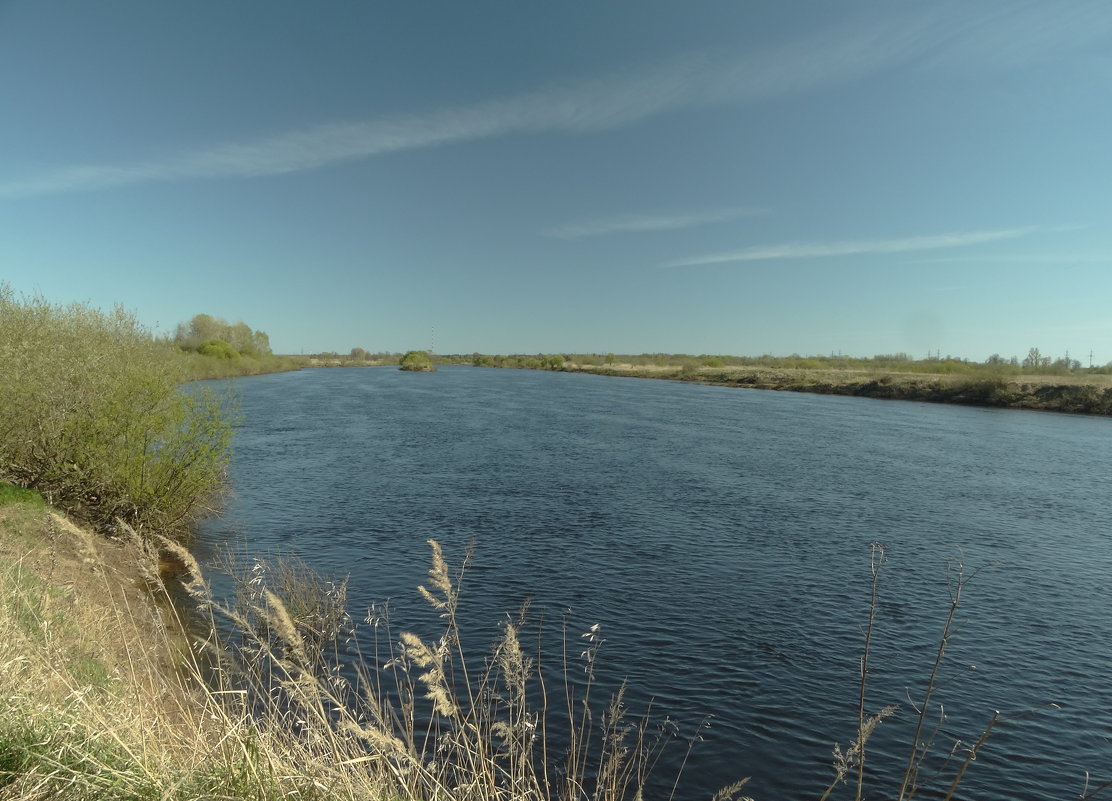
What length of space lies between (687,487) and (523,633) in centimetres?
1472

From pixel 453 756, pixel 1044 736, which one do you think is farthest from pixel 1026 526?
pixel 453 756

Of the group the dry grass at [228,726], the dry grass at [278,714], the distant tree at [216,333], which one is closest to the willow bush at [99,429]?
the dry grass at [278,714]

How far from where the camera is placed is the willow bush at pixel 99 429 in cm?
1603

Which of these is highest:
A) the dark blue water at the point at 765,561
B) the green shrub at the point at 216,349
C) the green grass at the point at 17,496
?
the green shrub at the point at 216,349

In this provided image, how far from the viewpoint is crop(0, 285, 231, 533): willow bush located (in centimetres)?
1603

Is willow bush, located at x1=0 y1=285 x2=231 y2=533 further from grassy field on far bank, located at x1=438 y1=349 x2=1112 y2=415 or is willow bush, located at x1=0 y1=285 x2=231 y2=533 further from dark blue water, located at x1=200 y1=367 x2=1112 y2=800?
grassy field on far bank, located at x1=438 y1=349 x2=1112 y2=415

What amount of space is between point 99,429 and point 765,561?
1803cm

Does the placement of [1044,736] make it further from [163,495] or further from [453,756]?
[163,495]

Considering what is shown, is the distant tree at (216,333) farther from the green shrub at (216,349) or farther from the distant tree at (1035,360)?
the distant tree at (1035,360)

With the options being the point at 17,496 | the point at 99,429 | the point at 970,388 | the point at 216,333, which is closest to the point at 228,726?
the point at 17,496

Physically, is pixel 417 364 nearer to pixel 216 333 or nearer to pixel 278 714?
pixel 216 333

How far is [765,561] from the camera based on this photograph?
17.6 meters

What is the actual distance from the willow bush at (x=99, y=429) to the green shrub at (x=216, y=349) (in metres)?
91.5

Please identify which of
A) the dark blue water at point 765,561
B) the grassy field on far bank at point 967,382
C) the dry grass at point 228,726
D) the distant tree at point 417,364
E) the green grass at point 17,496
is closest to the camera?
the dry grass at point 228,726
